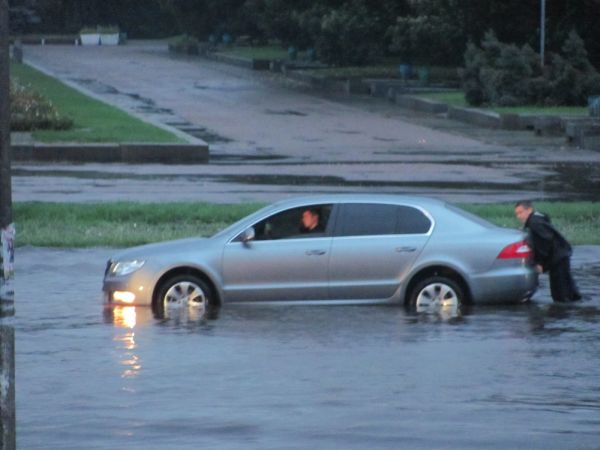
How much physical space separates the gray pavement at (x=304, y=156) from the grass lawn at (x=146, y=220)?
5.45 feet

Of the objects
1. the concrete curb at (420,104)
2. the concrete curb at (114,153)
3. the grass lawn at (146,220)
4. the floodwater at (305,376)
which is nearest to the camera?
the floodwater at (305,376)

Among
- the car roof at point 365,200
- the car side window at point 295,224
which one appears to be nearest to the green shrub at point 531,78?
the car roof at point 365,200

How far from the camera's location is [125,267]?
16.7m

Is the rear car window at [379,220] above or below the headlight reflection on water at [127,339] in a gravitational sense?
above

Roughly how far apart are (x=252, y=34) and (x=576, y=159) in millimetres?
54707

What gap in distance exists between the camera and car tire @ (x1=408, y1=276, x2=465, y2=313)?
16.5 metres

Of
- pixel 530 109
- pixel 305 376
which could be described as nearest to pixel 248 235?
pixel 305 376

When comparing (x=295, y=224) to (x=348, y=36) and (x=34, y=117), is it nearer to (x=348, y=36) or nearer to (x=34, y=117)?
(x=34, y=117)

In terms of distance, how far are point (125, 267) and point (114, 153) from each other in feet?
60.2

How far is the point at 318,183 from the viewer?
29531 mm

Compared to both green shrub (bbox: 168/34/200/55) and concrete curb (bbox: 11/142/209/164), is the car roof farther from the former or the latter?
green shrub (bbox: 168/34/200/55)

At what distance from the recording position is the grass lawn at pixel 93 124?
3631 cm

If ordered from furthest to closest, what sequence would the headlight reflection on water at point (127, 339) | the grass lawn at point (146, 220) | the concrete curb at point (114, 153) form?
the concrete curb at point (114, 153)
the grass lawn at point (146, 220)
the headlight reflection on water at point (127, 339)

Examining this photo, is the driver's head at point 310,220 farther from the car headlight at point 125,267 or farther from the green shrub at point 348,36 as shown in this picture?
the green shrub at point 348,36
